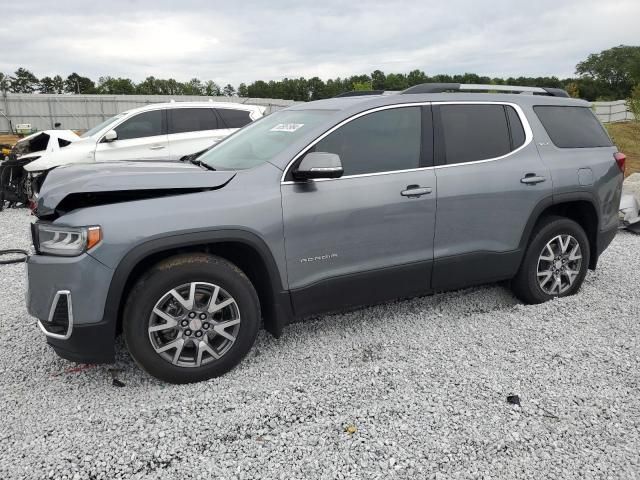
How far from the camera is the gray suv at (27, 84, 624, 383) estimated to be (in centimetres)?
299

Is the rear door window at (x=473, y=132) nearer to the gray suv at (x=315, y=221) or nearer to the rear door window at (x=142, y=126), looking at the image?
the gray suv at (x=315, y=221)

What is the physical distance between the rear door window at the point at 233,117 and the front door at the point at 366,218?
6.83 metres

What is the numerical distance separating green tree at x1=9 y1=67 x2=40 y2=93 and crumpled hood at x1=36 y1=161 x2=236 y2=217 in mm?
111145

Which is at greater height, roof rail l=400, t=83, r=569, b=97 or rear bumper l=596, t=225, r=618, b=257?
roof rail l=400, t=83, r=569, b=97

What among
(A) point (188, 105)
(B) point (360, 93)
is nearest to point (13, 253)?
(A) point (188, 105)

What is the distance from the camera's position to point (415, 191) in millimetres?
3707

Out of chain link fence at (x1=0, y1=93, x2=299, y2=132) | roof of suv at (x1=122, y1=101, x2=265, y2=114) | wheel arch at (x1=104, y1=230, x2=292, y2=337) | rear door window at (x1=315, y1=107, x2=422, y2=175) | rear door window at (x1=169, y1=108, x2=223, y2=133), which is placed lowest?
wheel arch at (x1=104, y1=230, x2=292, y2=337)

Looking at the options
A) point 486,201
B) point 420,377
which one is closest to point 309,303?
point 420,377

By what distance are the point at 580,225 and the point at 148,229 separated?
3.78 m

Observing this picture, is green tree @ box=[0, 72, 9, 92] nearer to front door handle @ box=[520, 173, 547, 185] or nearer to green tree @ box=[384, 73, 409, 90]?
green tree @ box=[384, 73, 409, 90]

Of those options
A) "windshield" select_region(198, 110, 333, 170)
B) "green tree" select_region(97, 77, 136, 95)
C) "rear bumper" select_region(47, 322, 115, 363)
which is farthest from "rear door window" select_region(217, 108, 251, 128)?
"green tree" select_region(97, 77, 136, 95)

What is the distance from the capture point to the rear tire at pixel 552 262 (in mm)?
→ 4418

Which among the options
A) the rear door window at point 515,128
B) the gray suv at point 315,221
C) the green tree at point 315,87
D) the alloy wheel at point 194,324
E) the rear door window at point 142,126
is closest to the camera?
the gray suv at point 315,221

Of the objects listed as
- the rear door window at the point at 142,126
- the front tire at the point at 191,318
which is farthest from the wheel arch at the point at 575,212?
the rear door window at the point at 142,126
